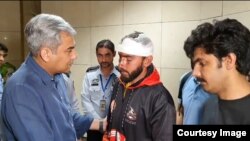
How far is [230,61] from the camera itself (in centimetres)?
98

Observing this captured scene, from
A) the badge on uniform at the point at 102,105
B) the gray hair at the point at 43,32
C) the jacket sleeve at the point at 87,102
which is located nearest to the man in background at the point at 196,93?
the gray hair at the point at 43,32

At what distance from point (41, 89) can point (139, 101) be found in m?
0.53

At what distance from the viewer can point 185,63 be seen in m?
2.63

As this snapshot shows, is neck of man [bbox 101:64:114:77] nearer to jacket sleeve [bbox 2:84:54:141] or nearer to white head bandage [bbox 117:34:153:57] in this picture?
white head bandage [bbox 117:34:153:57]

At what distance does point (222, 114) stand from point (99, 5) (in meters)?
2.59

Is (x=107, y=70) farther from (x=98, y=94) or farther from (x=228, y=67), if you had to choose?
(x=228, y=67)

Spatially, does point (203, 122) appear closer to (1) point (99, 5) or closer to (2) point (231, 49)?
(2) point (231, 49)

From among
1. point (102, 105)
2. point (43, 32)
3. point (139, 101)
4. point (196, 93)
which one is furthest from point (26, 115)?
point (102, 105)

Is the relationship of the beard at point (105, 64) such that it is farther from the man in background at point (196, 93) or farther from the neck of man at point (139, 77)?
the neck of man at point (139, 77)

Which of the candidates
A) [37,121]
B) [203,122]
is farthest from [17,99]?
[203,122]

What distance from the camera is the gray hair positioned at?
3.51 ft

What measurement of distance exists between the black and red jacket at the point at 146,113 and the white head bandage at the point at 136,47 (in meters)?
0.13

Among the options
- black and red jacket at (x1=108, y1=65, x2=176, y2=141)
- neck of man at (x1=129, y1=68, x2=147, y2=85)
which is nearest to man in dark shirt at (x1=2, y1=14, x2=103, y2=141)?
black and red jacket at (x1=108, y1=65, x2=176, y2=141)

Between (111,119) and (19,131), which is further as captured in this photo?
(111,119)
